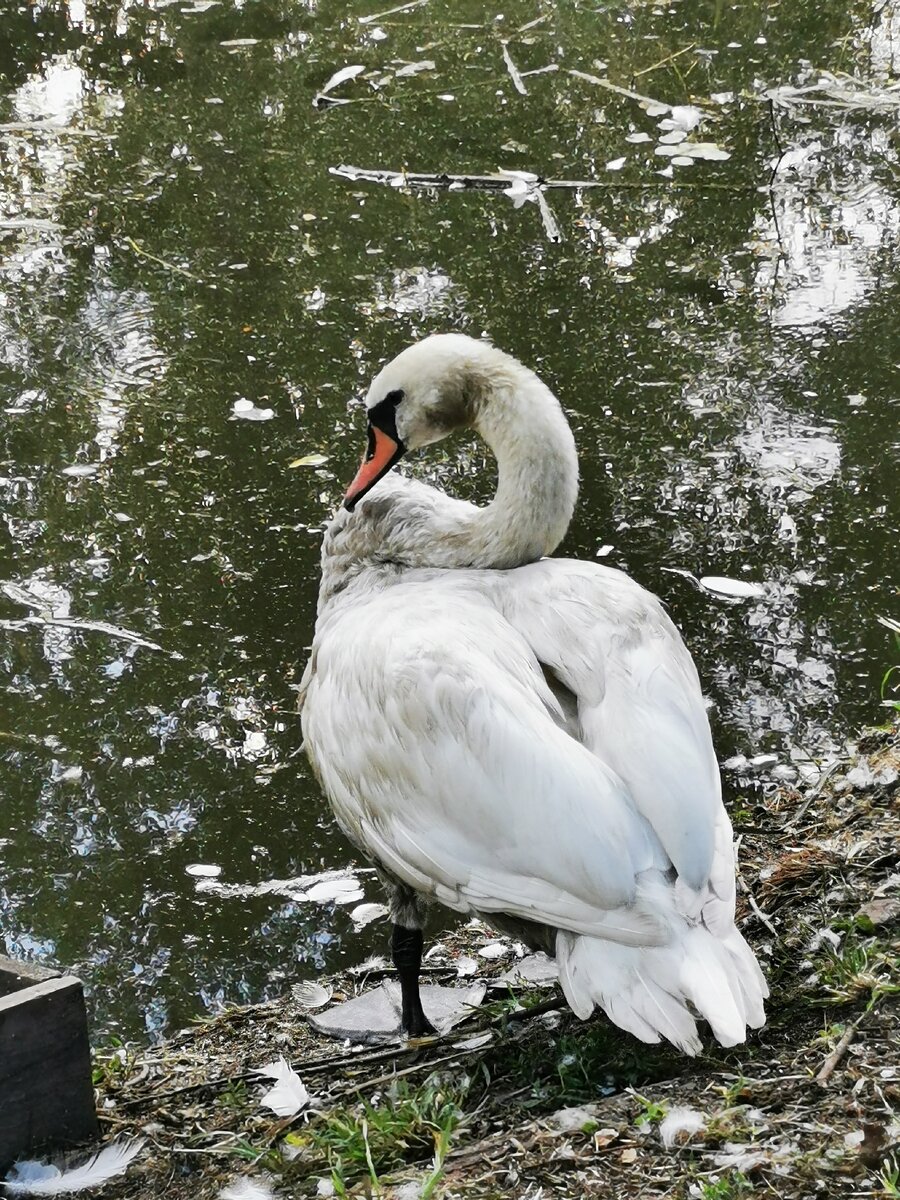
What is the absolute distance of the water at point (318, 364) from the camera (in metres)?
4.74

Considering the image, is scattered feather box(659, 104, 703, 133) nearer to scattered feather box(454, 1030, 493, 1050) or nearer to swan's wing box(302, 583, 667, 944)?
swan's wing box(302, 583, 667, 944)

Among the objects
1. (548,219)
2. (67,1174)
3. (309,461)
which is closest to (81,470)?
(309,461)

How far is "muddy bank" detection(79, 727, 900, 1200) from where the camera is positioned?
8.66 ft

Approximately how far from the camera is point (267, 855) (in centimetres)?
455

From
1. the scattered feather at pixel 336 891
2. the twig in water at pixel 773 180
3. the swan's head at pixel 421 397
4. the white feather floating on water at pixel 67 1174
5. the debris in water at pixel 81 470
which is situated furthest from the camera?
the twig in water at pixel 773 180

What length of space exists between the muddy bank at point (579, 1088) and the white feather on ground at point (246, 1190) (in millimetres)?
27

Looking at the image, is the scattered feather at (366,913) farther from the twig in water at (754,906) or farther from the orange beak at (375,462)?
the orange beak at (375,462)

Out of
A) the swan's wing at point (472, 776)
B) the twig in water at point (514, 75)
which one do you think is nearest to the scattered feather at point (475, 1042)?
the swan's wing at point (472, 776)

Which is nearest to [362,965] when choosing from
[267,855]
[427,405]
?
[267,855]

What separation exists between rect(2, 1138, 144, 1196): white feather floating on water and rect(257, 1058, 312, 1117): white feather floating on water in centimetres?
29

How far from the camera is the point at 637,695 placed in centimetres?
312

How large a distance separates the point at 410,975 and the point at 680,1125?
1.04 metres

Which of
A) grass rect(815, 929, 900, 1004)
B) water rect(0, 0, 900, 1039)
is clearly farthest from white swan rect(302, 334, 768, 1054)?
water rect(0, 0, 900, 1039)

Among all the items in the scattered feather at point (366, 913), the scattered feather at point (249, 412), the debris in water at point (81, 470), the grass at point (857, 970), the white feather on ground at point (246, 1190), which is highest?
the scattered feather at point (249, 412)
